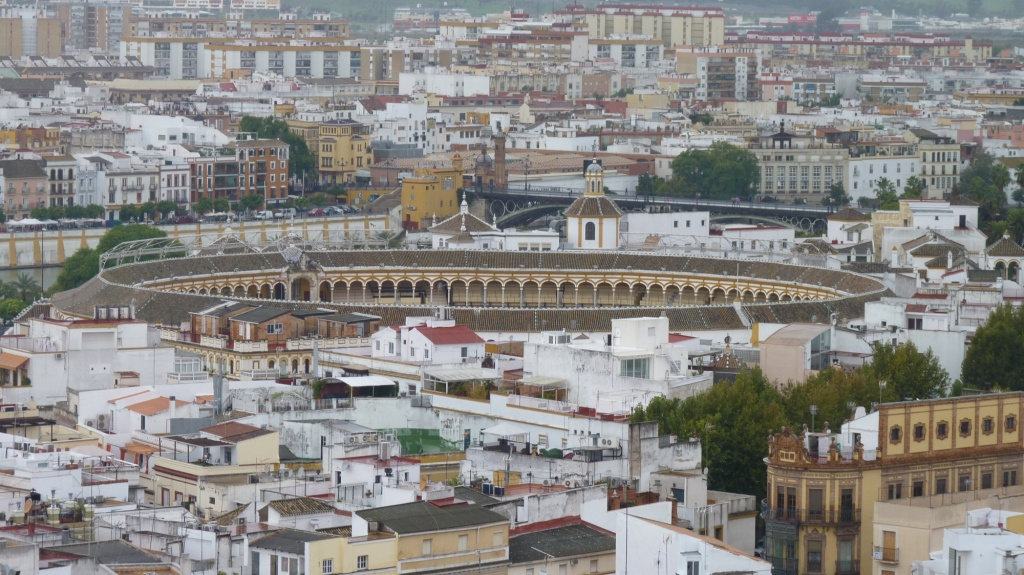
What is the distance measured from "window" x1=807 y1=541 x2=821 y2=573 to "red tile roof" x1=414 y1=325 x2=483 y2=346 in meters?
19.4

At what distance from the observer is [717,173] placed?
5586 inches

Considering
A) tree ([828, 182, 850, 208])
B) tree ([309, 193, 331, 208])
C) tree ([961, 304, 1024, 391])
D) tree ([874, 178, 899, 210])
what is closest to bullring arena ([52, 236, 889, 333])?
tree ([961, 304, 1024, 391])

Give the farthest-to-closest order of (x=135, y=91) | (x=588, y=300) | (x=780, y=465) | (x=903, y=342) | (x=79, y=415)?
(x=135, y=91)
(x=588, y=300)
(x=903, y=342)
(x=79, y=415)
(x=780, y=465)

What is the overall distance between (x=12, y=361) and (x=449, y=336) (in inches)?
413

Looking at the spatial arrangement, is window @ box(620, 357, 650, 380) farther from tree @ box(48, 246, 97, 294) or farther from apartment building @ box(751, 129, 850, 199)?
apartment building @ box(751, 129, 850, 199)

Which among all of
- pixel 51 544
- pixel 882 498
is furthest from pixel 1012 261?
pixel 51 544

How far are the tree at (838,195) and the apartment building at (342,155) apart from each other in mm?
25188

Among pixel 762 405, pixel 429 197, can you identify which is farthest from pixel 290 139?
pixel 762 405

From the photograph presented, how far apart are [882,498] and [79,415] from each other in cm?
1629

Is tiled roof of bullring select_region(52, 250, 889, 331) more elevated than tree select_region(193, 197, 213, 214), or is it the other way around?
tiled roof of bullring select_region(52, 250, 889, 331)

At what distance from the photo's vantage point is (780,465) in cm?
4850

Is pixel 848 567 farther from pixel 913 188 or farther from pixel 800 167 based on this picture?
pixel 800 167

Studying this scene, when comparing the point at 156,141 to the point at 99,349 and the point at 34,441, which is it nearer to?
the point at 99,349

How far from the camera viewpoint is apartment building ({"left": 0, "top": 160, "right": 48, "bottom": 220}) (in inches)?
5128
